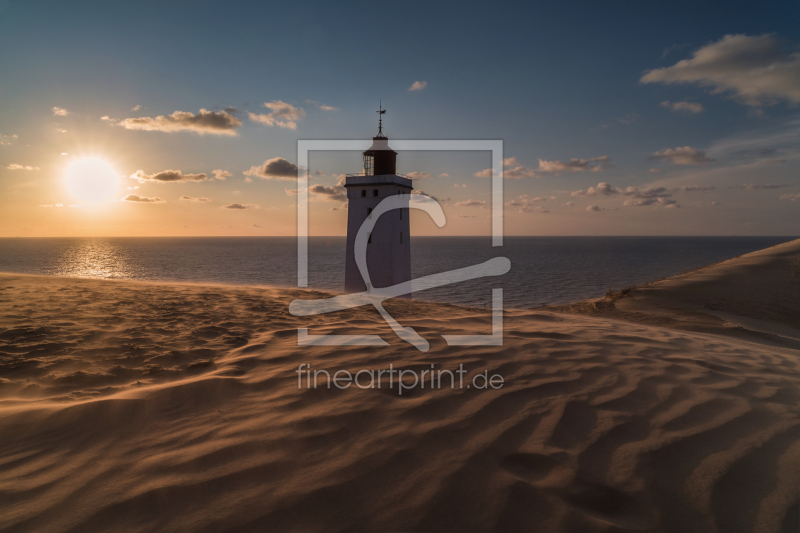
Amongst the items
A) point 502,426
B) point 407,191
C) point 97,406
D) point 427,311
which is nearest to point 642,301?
→ point 427,311

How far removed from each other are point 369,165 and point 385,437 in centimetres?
1869

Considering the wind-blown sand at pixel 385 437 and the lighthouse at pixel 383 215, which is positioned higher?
the lighthouse at pixel 383 215

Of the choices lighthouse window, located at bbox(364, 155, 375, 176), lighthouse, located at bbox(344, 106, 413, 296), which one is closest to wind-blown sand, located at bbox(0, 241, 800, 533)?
lighthouse, located at bbox(344, 106, 413, 296)

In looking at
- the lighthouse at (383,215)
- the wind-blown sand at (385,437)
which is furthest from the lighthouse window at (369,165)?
the wind-blown sand at (385,437)

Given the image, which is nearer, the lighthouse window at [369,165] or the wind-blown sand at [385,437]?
the wind-blown sand at [385,437]

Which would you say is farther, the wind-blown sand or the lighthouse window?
the lighthouse window

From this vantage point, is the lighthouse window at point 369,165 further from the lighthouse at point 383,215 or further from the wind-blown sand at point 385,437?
the wind-blown sand at point 385,437

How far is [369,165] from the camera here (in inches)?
806

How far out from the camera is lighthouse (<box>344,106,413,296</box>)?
1952 cm

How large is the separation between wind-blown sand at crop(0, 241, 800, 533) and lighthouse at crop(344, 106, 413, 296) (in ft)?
45.6

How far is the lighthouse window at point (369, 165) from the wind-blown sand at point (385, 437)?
15.6m

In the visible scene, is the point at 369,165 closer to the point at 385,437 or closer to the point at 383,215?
the point at 383,215

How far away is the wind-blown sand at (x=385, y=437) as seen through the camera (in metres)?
2.36

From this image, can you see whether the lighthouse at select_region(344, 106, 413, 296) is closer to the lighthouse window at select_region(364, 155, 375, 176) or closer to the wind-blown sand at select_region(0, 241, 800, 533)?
the lighthouse window at select_region(364, 155, 375, 176)
